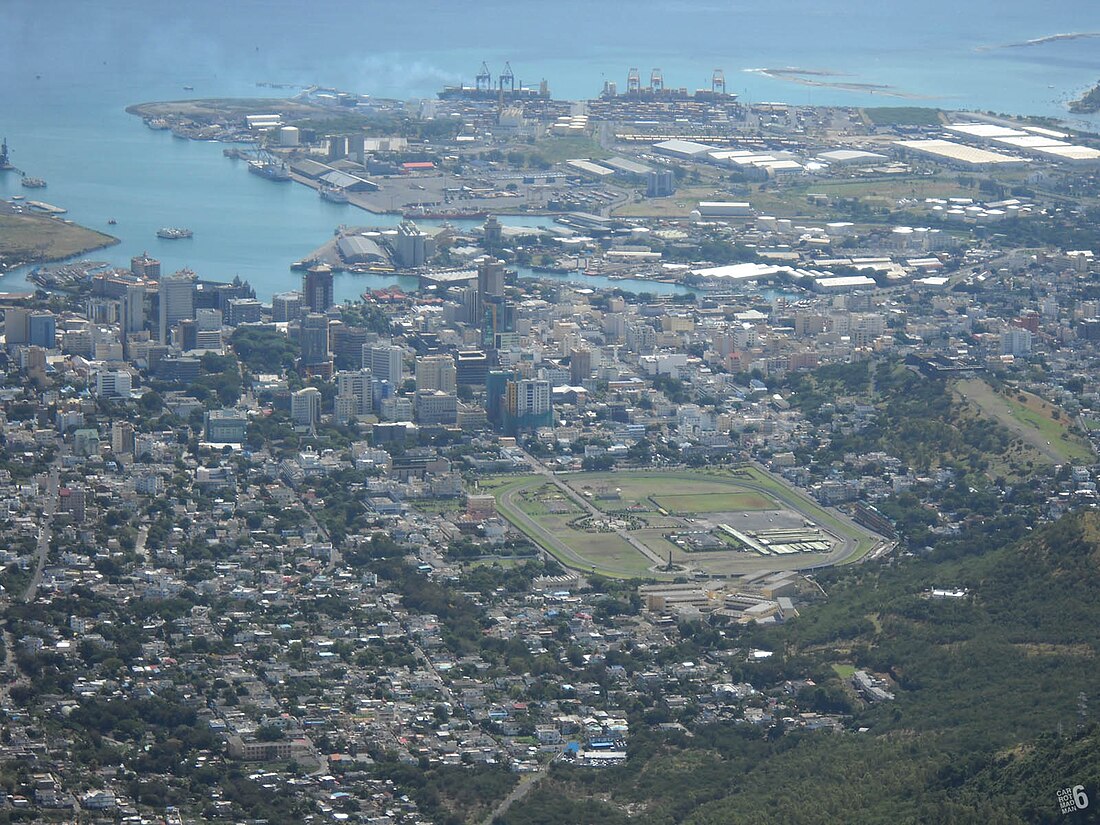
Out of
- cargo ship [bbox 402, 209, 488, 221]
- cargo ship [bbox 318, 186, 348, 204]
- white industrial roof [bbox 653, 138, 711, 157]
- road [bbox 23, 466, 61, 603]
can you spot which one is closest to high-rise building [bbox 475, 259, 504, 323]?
road [bbox 23, 466, 61, 603]

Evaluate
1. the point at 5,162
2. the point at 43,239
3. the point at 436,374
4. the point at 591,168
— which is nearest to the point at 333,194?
the point at 591,168

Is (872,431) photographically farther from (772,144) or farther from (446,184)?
(772,144)

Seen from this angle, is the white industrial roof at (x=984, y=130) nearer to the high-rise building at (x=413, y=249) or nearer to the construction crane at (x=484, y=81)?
the construction crane at (x=484, y=81)

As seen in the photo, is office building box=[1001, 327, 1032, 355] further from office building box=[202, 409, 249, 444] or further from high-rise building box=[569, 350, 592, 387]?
office building box=[202, 409, 249, 444]

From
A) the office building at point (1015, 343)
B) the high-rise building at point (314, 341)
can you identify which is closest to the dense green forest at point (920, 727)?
the office building at point (1015, 343)

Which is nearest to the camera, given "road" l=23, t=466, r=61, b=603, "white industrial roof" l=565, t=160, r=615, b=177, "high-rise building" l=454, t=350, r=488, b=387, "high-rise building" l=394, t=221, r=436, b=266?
"road" l=23, t=466, r=61, b=603

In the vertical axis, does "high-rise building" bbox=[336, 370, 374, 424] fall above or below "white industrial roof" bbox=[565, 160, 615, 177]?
below

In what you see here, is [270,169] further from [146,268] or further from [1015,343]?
[1015,343]
